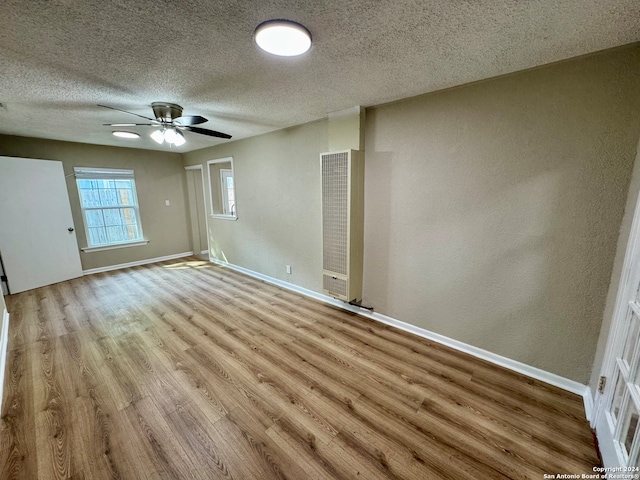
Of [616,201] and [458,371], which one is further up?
[616,201]

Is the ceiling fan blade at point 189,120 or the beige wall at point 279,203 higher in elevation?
the ceiling fan blade at point 189,120

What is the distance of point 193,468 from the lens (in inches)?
51.4

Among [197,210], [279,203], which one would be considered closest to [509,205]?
[279,203]

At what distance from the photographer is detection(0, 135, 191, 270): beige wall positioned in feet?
13.1

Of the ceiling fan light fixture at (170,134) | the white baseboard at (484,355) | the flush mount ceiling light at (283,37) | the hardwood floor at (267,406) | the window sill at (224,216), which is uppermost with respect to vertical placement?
the flush mount ceiling light at (283,37)

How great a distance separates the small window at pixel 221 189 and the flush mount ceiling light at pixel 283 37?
3499 mm

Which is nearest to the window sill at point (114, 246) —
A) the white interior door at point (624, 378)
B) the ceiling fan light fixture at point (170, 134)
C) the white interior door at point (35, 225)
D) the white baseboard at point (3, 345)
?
the white interior door at point (35, 225)

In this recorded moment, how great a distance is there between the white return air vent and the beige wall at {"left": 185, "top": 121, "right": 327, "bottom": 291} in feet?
1.28

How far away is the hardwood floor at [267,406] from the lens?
1329mm

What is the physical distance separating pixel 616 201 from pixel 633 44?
0.90 m

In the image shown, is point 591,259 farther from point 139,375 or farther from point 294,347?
point 139,375

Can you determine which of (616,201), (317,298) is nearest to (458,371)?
(616,201)

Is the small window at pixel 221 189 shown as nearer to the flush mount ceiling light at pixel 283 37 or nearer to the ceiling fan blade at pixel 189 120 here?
the ceiling fan blade at pixel 189 120

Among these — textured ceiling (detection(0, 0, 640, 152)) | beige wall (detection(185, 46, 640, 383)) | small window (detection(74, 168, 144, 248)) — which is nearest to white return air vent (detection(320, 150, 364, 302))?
beige wall (detection(185, 46, 640, 383))
